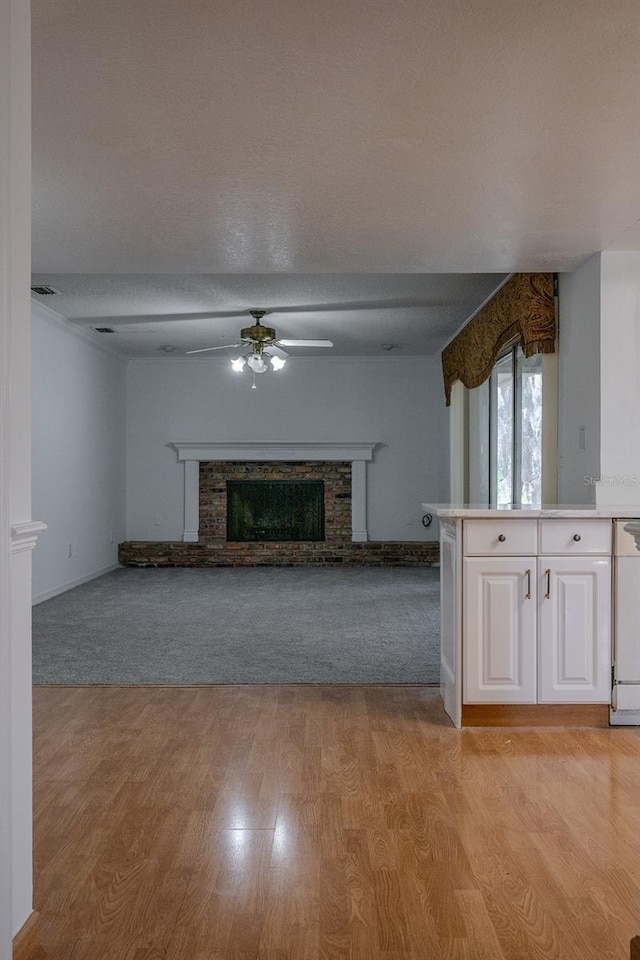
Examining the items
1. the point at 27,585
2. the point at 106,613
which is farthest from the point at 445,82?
the point at 106,613

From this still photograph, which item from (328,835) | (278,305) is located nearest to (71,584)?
(278,305)

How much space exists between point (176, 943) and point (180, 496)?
27.1ft

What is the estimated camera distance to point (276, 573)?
29.7ft

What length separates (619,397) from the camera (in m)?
4.23

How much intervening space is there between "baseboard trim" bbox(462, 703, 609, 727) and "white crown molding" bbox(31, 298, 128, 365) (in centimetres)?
503

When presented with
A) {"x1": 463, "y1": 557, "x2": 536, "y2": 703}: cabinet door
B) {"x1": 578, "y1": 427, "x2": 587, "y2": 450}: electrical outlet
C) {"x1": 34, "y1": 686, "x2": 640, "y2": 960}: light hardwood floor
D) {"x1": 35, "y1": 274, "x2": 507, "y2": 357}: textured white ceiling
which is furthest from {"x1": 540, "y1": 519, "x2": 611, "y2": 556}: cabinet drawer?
{"x1": 35, "y1": 274, "x2": 507, "y2": 357}: textured white ceiling

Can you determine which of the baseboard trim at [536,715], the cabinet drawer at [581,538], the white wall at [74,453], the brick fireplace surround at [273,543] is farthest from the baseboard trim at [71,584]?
the cabinet drawer at [581,538]

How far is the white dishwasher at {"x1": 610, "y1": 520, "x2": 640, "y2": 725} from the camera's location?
358 cm

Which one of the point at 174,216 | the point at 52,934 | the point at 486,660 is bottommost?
the point at 52,934

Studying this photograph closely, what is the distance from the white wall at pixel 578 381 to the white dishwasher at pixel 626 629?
76cm

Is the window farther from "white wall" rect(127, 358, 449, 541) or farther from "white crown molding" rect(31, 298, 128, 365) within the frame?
"white crown molding" rect(31, 298, 128, 365)

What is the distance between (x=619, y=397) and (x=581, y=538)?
1014 mm

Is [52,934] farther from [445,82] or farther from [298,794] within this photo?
[445,82]

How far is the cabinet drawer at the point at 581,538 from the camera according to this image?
3.60 m
